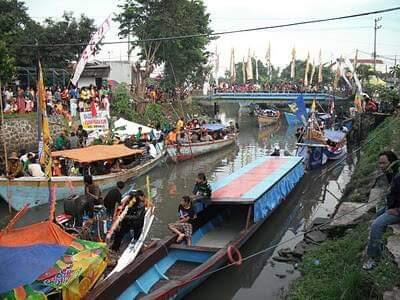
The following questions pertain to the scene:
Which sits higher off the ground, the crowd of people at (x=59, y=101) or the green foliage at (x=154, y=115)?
the crowd of people at (x=59, y=101)

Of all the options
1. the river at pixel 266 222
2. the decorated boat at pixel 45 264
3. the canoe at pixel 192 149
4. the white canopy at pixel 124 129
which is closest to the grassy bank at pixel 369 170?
the river at pixel 266 222

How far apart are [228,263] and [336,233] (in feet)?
9.02

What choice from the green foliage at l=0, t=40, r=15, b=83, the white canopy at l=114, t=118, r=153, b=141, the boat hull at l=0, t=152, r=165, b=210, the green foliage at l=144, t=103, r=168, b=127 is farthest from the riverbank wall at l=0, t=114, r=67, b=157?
the green foliage at l=144, t=103, r=168, b=127

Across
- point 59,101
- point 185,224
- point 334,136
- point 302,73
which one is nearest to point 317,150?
point 334,136

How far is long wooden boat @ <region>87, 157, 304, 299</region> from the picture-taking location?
786 cm

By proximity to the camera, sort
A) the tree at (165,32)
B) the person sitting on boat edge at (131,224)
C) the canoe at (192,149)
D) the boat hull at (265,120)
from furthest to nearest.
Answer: the boat hull at (265,120), the tree at (165,32), the canoe at (192,149), the person sitting on boat edge at (131,224)

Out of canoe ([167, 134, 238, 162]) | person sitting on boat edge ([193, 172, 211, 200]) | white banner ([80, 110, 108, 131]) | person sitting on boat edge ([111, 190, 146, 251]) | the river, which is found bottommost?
the river

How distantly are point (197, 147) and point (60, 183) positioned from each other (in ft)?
42.0

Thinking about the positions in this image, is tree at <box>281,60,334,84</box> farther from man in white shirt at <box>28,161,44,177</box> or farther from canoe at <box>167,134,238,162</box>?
man in white shirt at <box>28,161,44,177</box>

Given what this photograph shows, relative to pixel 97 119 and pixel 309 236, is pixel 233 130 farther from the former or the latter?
pixel 309 236

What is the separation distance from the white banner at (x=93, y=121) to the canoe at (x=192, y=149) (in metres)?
4.14

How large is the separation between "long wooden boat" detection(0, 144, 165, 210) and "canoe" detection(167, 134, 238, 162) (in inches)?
266

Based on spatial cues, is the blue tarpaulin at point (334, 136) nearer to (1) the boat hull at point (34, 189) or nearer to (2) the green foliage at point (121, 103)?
(2) the green foliage at point (121, 103)

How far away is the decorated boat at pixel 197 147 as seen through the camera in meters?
25.3
